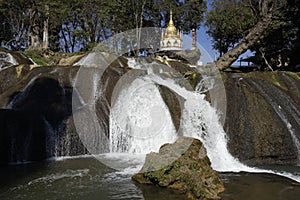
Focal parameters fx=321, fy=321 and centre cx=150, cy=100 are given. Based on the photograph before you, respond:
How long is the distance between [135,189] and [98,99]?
611cm

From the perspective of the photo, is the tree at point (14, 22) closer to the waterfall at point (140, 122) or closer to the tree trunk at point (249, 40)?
the tree trunk at point (249, 40)

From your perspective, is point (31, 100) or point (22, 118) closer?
point (22, 118)

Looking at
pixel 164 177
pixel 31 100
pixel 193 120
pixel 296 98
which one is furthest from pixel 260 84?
pixel 31 100

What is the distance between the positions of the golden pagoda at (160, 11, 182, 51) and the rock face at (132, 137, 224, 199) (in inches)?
1544

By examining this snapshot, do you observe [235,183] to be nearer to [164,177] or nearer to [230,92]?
[164,177]

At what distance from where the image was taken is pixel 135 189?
7.18 m

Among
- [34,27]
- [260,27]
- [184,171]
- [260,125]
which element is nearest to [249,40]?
[260,27]

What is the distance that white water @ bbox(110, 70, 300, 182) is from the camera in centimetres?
1097

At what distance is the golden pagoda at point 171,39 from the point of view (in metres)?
46.1

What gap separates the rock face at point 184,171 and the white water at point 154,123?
9.62 ft

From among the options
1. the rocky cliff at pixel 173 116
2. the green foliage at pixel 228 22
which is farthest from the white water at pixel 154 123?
the green foliage at pixel 228 22

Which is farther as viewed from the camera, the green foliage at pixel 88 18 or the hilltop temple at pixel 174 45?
the hilltop temple at pixel 174 45

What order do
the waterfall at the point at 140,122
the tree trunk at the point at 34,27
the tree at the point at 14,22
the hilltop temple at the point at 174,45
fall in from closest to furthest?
the waterfall at the point at 140,122
the tree trunk at the point at 34,27
the tree at the point at 14,22
the hilltop temple at the point at 174,45

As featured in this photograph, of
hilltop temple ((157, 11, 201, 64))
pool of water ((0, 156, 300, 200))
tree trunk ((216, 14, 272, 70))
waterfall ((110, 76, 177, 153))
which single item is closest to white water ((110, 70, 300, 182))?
waterfall ((110, 76, 177, 153))
